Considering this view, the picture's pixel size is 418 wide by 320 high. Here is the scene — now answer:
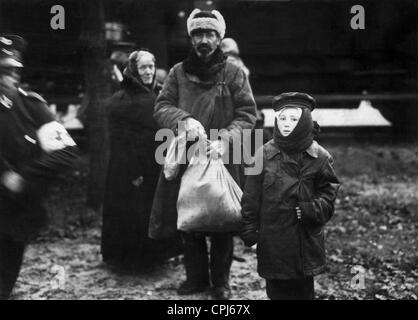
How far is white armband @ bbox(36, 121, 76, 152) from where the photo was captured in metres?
2.72

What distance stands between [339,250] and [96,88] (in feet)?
7.85

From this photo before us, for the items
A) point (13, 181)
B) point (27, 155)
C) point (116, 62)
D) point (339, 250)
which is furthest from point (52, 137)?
point (339, 250)

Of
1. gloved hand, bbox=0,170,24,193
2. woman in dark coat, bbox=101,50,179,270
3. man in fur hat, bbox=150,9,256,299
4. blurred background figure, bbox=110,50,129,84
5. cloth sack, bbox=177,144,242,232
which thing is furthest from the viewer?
blurred background figure, bbox=110,50,129,84

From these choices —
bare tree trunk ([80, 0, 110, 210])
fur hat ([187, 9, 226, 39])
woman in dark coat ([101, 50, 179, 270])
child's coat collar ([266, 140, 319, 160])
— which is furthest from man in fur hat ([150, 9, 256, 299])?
bare tree trunk ([80, 0, 110, 210])

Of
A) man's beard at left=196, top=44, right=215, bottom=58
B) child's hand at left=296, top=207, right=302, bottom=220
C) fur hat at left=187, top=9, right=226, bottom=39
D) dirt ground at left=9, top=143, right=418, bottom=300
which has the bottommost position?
dirt ground at left=9, top=143, right=418, bottom=300

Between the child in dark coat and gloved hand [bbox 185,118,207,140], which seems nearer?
the child in dark coat

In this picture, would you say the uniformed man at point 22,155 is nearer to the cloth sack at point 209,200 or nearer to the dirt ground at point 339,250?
the cloth sack at point 209,200

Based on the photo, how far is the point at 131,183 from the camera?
414cm

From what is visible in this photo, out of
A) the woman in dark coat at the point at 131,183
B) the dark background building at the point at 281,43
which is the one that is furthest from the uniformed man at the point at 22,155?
the dark background building at the point at 281,43

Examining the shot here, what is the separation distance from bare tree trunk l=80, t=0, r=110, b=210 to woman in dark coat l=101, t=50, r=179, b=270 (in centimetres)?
92

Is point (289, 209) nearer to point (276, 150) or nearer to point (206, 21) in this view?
point (276, 150)

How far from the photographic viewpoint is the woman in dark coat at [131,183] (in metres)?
4.05

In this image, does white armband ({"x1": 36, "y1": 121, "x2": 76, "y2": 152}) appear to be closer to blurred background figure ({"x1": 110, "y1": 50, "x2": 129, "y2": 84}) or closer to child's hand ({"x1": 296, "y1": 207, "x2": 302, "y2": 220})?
child's hand ({"x1": 296, "y1": 207, "x2": 302, "y2": 220})

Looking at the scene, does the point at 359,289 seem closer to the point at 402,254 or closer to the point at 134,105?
the point at 402,254
